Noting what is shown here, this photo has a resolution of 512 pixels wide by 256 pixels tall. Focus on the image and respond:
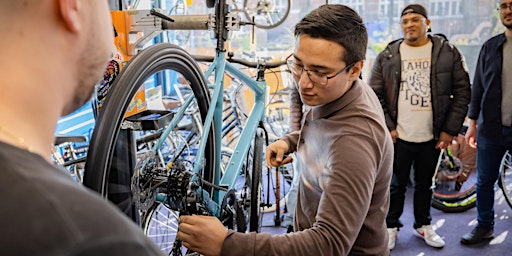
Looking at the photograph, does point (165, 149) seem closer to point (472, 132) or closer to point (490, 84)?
point (490, 84)

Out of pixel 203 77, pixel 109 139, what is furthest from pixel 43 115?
pixel 203 77

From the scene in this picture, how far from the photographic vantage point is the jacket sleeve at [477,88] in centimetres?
282

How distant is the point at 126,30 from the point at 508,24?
223 cm

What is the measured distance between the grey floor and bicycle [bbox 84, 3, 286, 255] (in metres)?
1.28

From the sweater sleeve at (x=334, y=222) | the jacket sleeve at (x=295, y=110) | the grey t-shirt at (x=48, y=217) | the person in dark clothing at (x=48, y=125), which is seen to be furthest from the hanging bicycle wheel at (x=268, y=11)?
the grey t-shirt at (x=48, y=217)

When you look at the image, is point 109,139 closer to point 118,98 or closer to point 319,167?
point 118,98

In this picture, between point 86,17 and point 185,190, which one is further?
point 185,190

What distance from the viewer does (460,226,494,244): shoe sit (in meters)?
2.92

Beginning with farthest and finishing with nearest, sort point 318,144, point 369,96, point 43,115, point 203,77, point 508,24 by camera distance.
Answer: point 508,24 → point 203,77 → point 369,96 → point 318,144 → point 43,115

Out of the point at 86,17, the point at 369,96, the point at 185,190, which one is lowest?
the point at 185,190

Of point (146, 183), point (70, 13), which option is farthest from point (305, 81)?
point (70, 13)

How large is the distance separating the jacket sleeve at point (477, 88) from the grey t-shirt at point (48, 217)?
2918 millimetres

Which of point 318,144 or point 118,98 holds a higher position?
point 118,98

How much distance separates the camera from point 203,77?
1.67 metres
